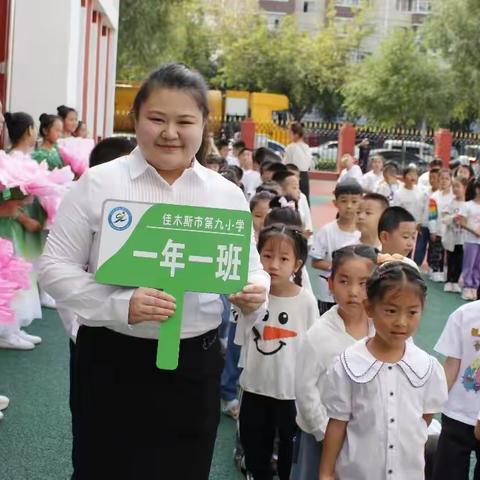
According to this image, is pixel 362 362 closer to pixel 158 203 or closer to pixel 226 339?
pixel 158 203

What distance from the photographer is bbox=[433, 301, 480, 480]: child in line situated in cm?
340

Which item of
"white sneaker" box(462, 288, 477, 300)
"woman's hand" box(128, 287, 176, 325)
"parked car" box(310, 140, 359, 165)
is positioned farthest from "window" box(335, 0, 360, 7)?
"woman's hand" box(128, 287, 176, 325)

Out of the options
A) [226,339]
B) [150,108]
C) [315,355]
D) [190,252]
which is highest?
[150,108]

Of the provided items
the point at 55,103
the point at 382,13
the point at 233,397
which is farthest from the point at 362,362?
the point at 382,13

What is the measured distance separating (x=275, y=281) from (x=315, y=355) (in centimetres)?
60

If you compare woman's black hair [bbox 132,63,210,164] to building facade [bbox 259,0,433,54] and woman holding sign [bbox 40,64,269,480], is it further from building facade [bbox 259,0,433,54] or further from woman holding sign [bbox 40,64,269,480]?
building facade [bbox 259,0,433,54]

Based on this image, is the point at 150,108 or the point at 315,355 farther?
the point at 315,355

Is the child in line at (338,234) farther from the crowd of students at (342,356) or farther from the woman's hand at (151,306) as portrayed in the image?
the woman's hand at (151,306)

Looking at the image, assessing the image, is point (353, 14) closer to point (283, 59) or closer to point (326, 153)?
point (283, 59)

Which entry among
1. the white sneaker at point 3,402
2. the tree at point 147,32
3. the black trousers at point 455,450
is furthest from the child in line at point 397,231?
the tree at point 147,32

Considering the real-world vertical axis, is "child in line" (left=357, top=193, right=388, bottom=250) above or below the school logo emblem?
below

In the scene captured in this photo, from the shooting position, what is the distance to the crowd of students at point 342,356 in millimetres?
2871

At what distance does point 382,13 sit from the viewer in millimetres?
50125

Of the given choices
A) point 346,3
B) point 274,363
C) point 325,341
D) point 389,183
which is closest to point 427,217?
point 389,183
